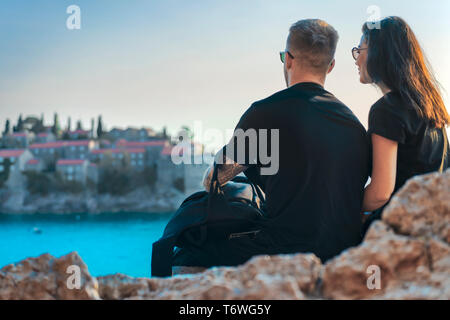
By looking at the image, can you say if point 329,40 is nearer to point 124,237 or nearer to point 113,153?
point 124,237

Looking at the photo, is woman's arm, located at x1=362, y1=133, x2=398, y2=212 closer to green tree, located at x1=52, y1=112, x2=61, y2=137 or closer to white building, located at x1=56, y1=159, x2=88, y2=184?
white building, located at x1=56, y1=159, x2=88, y2=184

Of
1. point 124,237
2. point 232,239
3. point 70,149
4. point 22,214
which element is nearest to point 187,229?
point 232,239

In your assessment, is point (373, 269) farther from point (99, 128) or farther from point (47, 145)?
point (99, 128)

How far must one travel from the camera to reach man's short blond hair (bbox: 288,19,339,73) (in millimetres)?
1471

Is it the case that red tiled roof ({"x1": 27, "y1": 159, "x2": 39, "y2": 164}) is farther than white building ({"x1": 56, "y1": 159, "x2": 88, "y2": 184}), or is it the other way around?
red tiled roof ({"x1": 27, "y1": 159, "x2": 39, "y2": 164})

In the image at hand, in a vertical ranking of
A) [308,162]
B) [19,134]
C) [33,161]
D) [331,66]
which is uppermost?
[19,134]

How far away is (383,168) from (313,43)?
511 millimetres

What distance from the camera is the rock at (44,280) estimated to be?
0.87 m

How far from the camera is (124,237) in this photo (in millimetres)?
33625

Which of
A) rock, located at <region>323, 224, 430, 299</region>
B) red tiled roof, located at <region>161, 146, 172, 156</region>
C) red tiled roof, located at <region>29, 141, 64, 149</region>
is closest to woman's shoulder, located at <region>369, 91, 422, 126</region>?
rock, located at <region>323, 224, 430, 299</region>

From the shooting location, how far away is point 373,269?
2.54 ft

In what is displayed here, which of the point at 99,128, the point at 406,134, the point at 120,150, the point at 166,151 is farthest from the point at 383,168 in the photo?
the point at 99,128
